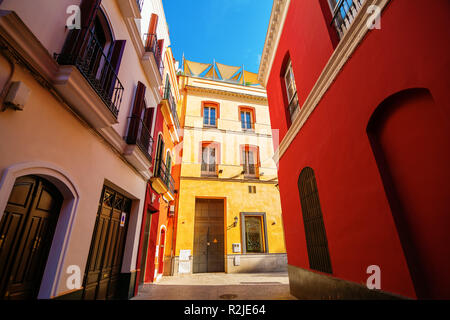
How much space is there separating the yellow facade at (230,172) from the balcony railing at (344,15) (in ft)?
32.7

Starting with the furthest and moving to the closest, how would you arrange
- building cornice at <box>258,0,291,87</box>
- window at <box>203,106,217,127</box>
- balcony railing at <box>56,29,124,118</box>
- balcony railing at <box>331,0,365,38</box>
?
1. window at <box>203,106,217,127</box>
2. building cornice at <box>258,0,291,87</box>
3. balcony railing at <box>331,0,365,38</box>
4. balcony railing at <box>56,29,124,118</box>

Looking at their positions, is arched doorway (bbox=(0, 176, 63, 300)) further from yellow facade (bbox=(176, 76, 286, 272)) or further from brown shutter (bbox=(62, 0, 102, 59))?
yellow facade (bbox=(176, 76, 286, 272))

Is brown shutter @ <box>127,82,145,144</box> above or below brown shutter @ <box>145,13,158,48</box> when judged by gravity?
below

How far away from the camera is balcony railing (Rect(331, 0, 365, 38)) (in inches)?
159

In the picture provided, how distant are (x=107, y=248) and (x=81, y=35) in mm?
4762

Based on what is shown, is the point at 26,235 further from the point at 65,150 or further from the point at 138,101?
the point at 138,101

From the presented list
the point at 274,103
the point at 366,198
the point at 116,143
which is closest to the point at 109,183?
the point at 116,143

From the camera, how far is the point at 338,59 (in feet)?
13.2

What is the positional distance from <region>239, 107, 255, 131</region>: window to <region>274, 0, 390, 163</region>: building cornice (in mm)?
9751

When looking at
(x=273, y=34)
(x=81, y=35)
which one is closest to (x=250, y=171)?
(x=273, y=34)

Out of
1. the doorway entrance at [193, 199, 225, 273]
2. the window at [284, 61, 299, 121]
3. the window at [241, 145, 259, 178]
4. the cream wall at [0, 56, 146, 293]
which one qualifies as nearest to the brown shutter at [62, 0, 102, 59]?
the cream wall at [0, 56, 146, 293]

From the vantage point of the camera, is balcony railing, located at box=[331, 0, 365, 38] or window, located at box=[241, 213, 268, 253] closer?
balcony railing, located at box=[331, 0, 365, 38]

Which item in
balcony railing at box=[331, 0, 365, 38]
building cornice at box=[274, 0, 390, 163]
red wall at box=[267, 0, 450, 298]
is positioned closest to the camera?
red wall at box=[267, 0, 450, 298]

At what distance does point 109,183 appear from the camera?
5070 millimetres
